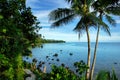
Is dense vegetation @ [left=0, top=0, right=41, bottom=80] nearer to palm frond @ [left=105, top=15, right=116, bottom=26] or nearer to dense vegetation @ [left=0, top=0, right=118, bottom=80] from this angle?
dense vegetation @ [left=0, top=0, right=118, bottom=80]

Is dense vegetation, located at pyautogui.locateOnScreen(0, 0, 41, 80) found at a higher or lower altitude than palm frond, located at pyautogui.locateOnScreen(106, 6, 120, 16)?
lower

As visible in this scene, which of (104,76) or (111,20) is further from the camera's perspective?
(111,20)

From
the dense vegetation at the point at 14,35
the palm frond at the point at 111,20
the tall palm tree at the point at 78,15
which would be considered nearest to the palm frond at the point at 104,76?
the dense vegetation at the point at 14,35

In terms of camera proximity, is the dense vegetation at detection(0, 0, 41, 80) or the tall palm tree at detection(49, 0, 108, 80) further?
A: the tall palm tree at detection(49, 0, 108, 80)

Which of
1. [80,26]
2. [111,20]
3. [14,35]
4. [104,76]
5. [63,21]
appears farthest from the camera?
[111,20]

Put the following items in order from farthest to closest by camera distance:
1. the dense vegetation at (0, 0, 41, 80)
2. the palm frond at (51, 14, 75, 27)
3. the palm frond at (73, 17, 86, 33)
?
the palm frond at (51, 14, 75, 27) → the palm frond at (73, 17, 86, 33) → the dense vegetation at (0, 0, 41, 80)

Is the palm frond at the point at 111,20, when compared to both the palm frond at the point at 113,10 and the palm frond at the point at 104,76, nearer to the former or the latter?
the palm frond at the point at 113,10

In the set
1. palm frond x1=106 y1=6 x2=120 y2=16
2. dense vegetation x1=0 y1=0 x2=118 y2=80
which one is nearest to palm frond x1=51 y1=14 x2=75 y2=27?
palm frond x1=106 y1=6 x2=120 y2=16

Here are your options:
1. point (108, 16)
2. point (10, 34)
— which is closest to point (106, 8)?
point (108, 16)

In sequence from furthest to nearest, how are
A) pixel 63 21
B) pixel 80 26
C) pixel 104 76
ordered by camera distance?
pixel 63 21 < pixel 80 26 < pixel 104 76

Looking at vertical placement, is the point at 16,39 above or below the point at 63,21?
below

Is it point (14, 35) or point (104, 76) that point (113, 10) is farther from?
point (104, 76)

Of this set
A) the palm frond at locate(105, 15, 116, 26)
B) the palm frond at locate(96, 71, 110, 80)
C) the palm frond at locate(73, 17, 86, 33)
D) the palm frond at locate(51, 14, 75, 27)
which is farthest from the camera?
the palm frond at locate(105, 15, 116, 26)

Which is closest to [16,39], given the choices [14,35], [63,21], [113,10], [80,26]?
[14,35]
